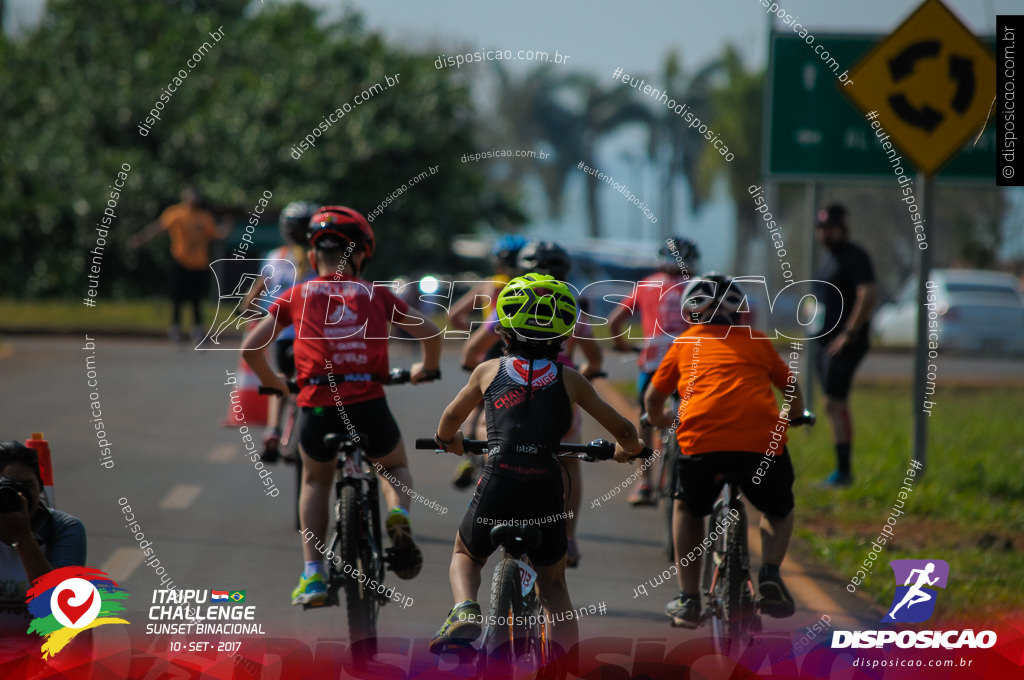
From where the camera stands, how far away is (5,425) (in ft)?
40.7

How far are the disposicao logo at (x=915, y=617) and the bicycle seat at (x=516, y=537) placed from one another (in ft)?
5.83

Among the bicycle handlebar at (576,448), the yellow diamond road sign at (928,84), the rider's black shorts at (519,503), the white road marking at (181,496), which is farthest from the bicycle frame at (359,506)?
the yellow diamond road sign at (928,84)

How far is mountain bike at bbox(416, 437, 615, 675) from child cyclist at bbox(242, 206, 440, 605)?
1269mm

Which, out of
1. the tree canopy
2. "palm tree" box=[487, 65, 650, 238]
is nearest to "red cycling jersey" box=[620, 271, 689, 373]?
"palm tree" box=[487, 65, 650, 238]

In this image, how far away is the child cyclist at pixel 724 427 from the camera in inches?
236

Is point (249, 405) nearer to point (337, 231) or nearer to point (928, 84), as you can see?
point (337, 231)

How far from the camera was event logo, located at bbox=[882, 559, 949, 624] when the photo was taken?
6738 millimetres

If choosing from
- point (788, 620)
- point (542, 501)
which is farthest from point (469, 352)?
point (542, 501)

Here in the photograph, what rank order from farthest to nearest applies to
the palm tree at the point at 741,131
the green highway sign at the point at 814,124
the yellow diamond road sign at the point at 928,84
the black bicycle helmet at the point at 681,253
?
1. the palm tree at the point at 741,131
2. the green highway sign at the point at 814,124
3. the yellow diamond road sign at the point at 928,84
4. the black bicycle helmet at the point at 681,253

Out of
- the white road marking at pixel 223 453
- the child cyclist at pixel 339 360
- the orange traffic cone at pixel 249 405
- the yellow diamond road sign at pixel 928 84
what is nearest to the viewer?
the child cyclist at pixel 339 360

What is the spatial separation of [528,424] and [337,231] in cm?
164

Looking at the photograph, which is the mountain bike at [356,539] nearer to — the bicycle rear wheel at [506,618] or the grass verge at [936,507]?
the bicycle rear wheel at [506,618]

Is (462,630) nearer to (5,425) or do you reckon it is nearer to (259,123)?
(5,425)

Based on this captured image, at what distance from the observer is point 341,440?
20.2 feet
